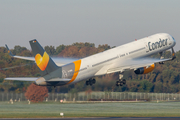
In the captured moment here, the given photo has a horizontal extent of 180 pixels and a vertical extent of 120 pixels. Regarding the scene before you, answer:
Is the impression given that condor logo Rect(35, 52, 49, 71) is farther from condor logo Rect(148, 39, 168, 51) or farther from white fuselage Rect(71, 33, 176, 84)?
condor logo Rect(148, 39, 168, 51)

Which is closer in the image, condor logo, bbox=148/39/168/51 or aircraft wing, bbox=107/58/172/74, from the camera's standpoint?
aircraft wing, bbox=107/58/172/74

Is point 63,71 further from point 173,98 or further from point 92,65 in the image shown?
point 173,98

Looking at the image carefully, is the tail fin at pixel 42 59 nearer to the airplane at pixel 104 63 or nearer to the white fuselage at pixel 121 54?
the airplane at pixel 104 63

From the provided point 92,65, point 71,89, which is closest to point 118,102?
point 71,89

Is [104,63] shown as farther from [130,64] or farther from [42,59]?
[42,59]

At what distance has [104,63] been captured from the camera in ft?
209

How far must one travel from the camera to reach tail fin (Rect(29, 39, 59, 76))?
186 ft

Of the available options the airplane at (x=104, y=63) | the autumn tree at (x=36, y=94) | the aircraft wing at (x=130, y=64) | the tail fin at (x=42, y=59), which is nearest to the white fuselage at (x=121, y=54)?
the airplane at (x=104, y=63)

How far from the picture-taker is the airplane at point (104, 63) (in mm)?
58188

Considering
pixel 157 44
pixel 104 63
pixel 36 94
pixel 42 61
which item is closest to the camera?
pixel 42 61

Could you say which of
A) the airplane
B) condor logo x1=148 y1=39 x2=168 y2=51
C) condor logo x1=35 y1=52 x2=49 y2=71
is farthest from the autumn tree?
condor logo x1=35 y1=52 x2=49 y2=71

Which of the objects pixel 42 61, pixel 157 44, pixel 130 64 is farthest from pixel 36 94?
pixel 42 61

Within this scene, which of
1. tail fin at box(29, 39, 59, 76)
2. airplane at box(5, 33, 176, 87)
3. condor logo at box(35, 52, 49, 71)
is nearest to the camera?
tail fin at box(29, 39, 59, 76)

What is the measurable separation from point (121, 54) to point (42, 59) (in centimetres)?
1482
